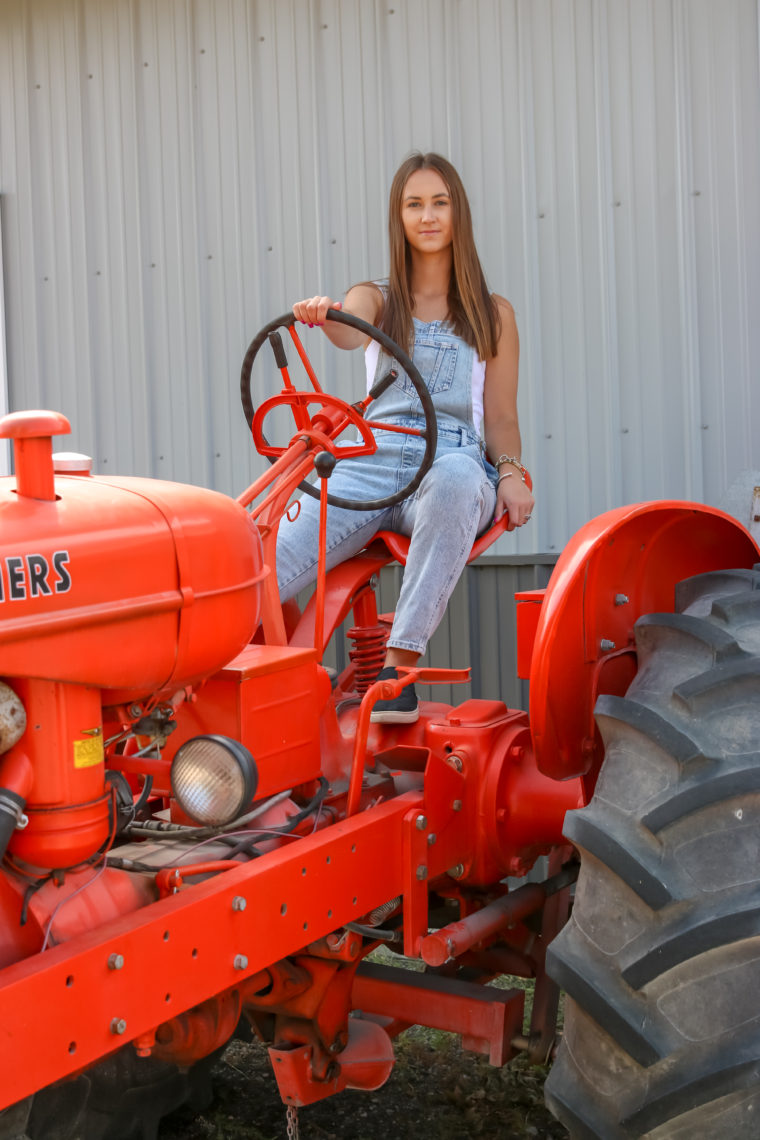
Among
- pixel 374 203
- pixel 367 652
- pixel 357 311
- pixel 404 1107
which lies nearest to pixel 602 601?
pixel 367 652

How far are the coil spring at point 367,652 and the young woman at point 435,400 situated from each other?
7.1 inches

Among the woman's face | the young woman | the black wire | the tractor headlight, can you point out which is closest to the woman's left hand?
the young woman

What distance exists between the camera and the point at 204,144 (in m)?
4.50

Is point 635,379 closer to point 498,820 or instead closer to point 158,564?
point 498,820

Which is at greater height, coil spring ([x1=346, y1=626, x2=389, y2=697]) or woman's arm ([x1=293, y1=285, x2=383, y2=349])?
woman's arm ([x1=293, y1=285, x2=383, y2=349])

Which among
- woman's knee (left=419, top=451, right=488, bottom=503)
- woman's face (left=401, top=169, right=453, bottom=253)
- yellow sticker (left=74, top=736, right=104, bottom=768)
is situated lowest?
yellow sticker (left=74, top=736, right=104, bottom=768)

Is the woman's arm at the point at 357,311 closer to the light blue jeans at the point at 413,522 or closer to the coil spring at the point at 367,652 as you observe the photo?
the light blue jeans at the point at 413,522

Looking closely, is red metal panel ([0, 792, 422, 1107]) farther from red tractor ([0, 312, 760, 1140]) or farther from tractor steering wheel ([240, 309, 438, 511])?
tractor steering wheel ([240, 309, 438, 511])

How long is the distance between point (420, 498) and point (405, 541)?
139 millimetres

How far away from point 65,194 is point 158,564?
12.1ft

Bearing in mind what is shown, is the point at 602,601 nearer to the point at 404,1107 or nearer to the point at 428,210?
the point at 428,210

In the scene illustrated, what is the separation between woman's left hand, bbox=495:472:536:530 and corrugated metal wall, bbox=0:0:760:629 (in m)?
1.25

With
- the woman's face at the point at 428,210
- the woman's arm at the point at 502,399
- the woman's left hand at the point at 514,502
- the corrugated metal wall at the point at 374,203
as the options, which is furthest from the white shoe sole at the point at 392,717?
the corrugated metal wall at the point at 374,203

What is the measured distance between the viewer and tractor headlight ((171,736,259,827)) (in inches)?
66.4
